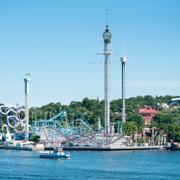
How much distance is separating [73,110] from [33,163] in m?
41.3

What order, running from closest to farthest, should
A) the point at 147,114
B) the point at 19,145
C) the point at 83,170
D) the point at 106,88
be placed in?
the point at 83,170 → the point at 19,145 → the point at 106,88 → the point at 147,114

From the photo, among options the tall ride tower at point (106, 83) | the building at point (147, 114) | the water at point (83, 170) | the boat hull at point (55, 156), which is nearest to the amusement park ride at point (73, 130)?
the tall ride tower at point (106, 83)

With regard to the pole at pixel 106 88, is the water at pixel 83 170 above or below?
below

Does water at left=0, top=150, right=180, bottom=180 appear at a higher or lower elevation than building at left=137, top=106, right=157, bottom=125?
lower

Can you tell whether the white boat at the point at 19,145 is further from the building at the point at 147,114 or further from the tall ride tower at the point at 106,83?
the building at the point at 147,114

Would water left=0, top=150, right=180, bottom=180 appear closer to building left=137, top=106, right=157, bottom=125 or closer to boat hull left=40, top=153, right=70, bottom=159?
boat hull left=40, top=153, right=70, bottom=159

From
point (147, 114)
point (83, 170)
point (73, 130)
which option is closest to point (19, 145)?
point (73, 130)

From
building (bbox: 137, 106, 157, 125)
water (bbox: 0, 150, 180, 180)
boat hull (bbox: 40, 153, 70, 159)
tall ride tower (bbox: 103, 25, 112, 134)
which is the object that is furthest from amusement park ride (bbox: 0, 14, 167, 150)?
water (bbox: 0, 150, 180, 180)

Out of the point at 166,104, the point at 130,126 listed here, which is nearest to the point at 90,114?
the point at 130,126

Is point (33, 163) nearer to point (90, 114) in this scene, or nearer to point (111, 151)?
point (111, 151)

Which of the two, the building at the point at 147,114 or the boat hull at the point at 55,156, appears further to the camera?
the building at the point at 147,114

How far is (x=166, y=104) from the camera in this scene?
102 meters

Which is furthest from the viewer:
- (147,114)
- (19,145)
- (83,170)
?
(147,114)

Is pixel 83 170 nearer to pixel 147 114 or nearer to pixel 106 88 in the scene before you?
pixel 106 88
